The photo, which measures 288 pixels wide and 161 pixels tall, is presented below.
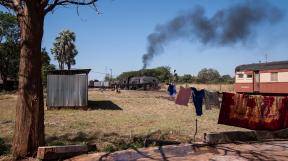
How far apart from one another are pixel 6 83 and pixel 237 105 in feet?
153

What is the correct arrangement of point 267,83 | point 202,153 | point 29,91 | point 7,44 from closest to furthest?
point 202,153
point 29,91
point 267,83
point 7,44

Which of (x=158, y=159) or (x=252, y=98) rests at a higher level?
(x=252, y=98)

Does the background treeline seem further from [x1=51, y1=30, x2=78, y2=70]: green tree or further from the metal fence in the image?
the metal fence

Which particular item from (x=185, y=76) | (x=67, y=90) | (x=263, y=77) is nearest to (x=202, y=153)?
(x=67, y=90)

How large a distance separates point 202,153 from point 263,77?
2096cm

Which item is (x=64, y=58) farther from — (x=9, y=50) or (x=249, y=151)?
(x=249, y=151)

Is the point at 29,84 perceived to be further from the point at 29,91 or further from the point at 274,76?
the point at 274,76

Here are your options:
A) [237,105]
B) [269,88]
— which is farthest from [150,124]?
[269,88]

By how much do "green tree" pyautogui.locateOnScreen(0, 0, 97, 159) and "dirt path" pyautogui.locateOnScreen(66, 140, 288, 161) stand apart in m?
1.15

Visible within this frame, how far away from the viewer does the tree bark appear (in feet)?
26.8

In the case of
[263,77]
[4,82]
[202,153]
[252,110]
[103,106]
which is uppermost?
[263,77]

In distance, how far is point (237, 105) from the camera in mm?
11531

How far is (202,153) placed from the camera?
816 cm

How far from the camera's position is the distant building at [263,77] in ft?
84.5
